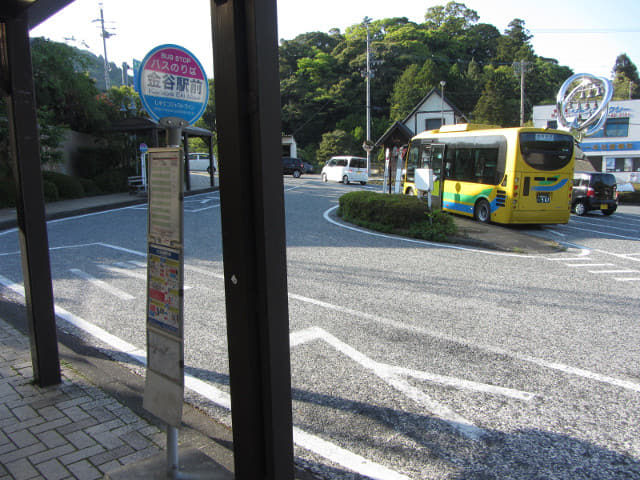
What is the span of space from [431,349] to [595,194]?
15.6 m

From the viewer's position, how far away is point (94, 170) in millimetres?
23938

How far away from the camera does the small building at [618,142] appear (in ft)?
127

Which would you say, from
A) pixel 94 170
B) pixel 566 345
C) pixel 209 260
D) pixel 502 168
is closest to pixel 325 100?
pixel 94 170

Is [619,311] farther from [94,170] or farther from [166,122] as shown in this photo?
[94,170]

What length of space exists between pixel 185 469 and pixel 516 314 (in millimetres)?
4258

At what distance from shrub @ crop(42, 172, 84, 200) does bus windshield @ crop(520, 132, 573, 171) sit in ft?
57.2

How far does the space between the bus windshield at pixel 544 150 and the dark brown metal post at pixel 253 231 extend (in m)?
12.3

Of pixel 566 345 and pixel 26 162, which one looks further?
pixel 566 345

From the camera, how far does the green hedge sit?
11047 millimetres

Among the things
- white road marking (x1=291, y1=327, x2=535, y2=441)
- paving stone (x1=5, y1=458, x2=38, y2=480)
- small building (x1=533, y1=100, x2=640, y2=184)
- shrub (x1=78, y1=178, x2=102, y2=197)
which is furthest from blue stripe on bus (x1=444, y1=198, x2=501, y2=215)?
small building (x1=533, y1=100, x2=640, y2=184)

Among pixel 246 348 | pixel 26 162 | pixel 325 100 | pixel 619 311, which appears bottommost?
pixel 619 311

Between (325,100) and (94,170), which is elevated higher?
(325,100)

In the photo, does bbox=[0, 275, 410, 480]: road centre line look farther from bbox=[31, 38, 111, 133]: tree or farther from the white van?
Answer: the white van

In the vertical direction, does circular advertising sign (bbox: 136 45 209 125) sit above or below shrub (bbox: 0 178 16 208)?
above
